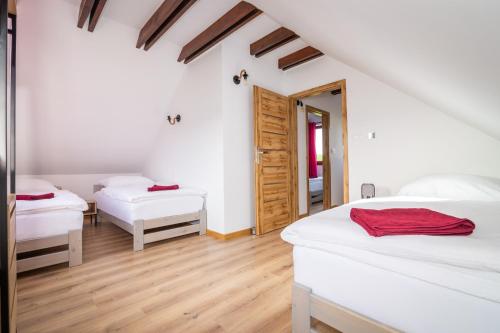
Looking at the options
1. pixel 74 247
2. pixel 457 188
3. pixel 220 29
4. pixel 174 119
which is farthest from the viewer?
pixel 174 119

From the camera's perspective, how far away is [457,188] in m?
1.91

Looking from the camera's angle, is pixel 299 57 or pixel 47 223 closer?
pixel 47 223

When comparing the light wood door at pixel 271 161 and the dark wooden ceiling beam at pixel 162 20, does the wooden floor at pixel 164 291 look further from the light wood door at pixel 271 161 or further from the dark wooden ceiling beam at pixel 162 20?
the dark wooden ceiling beam at pixel 162 20

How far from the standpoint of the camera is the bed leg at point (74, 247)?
214 cm

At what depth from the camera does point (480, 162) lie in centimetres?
217

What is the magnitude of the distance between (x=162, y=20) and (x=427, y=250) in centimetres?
275

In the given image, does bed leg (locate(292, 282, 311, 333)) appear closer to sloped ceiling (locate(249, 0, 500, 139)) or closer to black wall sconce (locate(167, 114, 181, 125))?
sloped ceiling (locate(249, 0, 500, 139))

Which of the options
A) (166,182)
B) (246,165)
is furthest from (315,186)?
(166,182)

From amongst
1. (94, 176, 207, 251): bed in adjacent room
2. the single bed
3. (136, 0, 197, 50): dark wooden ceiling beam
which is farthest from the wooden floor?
(136, 0, 197, 50): dark wooden ceiling beam

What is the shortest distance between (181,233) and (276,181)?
1439mm

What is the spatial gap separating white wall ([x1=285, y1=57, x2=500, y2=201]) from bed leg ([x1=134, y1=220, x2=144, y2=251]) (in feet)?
8.39

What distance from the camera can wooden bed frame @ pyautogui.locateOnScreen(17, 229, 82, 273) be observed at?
6.37 ft

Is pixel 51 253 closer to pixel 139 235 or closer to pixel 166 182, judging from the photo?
pixel 139 235

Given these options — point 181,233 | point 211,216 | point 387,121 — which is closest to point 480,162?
point 387,121
